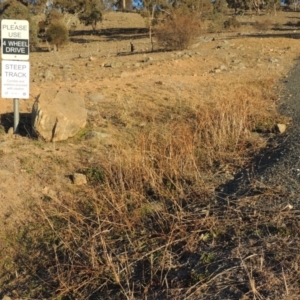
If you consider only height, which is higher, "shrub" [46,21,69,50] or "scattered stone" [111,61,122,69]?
"shrub" [46,21,69,50]

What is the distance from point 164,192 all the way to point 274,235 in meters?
1.60

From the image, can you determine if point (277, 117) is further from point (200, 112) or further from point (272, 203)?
point (272, 203)

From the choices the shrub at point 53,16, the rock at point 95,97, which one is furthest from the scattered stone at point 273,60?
the shrub at point 53,16

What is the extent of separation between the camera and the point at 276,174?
5.64 metres

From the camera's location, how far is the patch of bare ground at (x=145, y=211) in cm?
385

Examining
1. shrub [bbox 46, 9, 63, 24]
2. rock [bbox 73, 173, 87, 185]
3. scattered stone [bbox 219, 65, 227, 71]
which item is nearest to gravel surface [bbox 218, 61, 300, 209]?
rock [bbox 73, 173, 87, 185]

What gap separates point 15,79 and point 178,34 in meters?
15.6

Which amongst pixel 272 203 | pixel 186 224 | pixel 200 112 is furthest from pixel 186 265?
pixel 200 112

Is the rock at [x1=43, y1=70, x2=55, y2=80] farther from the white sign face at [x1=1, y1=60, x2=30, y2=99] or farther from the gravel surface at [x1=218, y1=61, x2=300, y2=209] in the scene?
the gravel surface at [x1=218, y1=61, x2=300, y2=209]

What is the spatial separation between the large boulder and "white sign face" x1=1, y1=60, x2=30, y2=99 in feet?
0.90

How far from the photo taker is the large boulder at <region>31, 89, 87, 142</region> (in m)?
7.07

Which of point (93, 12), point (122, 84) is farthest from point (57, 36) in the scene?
point (122, 84)

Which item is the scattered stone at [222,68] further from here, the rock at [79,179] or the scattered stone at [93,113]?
the rock at [79,179]

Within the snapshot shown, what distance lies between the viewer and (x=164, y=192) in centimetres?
545
